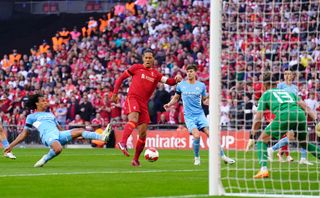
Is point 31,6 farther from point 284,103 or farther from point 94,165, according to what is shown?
point 284,103

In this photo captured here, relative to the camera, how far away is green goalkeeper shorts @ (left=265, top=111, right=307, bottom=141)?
15562 millimetres

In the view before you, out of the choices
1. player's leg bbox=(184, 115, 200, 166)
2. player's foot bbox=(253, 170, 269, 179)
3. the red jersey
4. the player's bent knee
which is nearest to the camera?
player's foot bbox=(253, 170, 269, 179)

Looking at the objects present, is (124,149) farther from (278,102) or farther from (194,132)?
(278,102)

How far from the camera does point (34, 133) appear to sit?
34906 mm

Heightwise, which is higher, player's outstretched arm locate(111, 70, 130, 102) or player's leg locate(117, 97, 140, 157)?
player's outstretched arm locate(111, 70, 130, 102)

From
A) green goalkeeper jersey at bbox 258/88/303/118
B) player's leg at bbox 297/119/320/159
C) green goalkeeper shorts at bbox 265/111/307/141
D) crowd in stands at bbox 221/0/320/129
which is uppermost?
crowd in stands at bbox 221/0/320/129

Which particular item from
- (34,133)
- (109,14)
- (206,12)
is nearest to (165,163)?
(34,133)

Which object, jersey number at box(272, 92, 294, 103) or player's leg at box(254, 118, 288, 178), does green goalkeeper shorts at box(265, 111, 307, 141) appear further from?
jersey number at box(272, 92, 294, 103)

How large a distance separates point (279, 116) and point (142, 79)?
4586 mm

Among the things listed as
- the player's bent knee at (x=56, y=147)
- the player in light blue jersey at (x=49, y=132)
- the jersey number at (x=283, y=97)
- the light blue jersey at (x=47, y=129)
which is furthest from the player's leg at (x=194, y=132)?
the jersey number at (x=283, y=97)

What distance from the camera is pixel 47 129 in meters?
18.9

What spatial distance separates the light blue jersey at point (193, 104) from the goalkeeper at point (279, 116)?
16.1 ft

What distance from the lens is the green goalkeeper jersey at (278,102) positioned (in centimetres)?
1527

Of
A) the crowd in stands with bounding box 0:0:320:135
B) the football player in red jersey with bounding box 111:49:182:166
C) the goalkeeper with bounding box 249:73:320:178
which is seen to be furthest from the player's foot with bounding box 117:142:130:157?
the crowd in stands with bounding box 0:0:320:135
